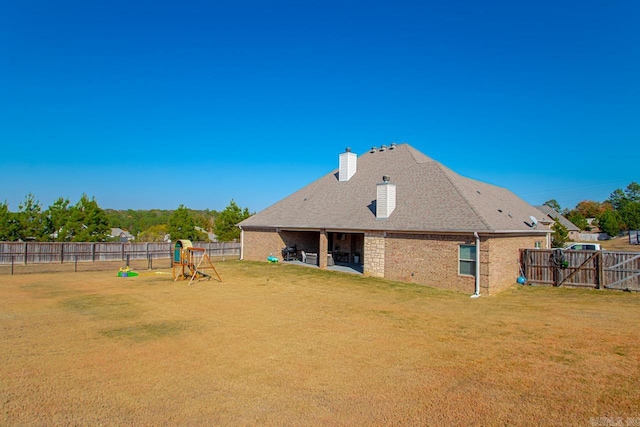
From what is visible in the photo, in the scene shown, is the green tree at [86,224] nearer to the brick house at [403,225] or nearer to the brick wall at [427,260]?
the brick house at [403,225]

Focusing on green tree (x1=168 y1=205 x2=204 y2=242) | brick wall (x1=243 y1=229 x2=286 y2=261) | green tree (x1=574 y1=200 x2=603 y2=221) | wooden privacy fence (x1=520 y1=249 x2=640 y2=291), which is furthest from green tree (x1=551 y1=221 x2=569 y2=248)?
green tree (x1=574 y1=200 x2=603 y2=221)

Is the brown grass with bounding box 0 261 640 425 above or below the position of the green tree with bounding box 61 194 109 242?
below

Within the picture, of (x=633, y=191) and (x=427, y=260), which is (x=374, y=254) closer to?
(x=427, y=260)

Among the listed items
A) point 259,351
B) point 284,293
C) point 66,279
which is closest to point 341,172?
point 284,293

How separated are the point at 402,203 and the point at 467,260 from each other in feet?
16.5

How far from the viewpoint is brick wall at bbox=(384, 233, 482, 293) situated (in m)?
15.8

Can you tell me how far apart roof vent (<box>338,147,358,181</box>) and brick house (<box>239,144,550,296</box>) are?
0.07 m

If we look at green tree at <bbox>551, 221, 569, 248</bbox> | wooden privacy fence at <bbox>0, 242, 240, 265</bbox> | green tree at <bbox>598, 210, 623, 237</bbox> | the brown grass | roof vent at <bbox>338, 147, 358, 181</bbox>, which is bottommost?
the brown grass

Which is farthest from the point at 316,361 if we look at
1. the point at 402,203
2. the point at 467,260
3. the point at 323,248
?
the point at 323,248

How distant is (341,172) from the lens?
26078 mm

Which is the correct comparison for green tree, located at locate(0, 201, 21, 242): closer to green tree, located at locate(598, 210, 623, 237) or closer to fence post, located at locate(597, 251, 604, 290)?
fence post, located at locate(597, 251, 604, 290)

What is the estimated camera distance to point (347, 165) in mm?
25562

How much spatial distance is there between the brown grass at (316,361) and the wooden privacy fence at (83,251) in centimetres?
1656

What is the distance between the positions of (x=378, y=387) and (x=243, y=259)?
22.4 meters
